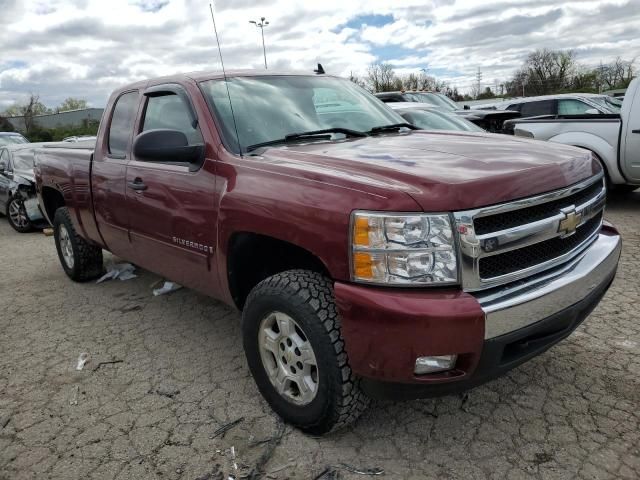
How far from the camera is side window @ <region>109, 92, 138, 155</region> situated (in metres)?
4.11

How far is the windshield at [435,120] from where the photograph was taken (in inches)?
311

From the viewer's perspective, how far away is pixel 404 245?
213 cm

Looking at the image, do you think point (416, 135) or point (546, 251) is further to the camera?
point (416, 135)

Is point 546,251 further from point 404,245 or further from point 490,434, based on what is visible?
point 490,434

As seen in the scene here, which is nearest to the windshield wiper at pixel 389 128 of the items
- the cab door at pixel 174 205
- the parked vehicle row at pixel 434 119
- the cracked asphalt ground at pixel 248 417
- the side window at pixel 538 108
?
the cab door at pixel 174 205

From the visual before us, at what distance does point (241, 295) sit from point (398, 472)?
51.8 inches

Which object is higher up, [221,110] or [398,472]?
[221,110]

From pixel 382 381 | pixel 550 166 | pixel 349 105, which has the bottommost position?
pixel 382 381

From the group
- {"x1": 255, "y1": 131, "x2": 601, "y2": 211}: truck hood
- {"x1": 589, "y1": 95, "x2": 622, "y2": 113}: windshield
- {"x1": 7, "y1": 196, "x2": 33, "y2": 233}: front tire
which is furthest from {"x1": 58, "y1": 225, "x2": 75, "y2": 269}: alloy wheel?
{"x1": 589, "y1": 95, "x2": 622, "y2": 113}: windshield

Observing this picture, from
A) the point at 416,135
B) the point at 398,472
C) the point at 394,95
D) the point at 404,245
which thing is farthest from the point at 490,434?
the point at 394,95

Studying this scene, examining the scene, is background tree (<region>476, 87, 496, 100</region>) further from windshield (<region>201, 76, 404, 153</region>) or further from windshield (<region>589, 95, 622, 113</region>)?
windshield (<region>201, 76, 404, 153</region>)

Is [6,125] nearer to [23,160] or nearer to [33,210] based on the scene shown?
[23,160]

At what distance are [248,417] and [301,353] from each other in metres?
0.63

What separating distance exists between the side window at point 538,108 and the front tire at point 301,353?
12.3 m
